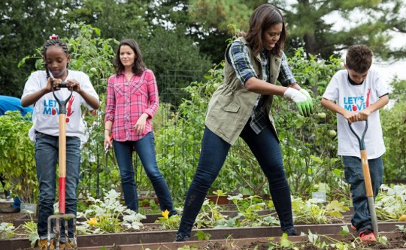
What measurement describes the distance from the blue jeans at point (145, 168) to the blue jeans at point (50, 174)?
0.95 meters

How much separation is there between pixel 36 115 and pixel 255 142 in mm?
1368

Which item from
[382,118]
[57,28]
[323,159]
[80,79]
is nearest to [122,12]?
[57,28]

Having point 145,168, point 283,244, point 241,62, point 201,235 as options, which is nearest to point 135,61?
point 145,168

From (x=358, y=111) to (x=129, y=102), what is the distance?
1.84m

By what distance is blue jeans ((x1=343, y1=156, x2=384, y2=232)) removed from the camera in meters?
4.06

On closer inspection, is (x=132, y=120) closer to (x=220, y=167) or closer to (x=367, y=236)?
(x=220, y=167)

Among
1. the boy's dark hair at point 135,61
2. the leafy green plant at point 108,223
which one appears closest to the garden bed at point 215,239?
the leafy green plant at point 108,223

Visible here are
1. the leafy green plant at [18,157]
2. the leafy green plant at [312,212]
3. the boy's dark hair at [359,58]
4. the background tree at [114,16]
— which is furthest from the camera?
the background tree at [114,16]

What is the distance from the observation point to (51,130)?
3889 millimetres

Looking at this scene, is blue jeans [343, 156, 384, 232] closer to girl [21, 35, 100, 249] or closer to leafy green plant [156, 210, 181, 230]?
leafy green plant [156, 210, 181, 230]

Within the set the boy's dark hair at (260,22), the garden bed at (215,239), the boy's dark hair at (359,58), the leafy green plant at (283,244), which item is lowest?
the leafy green plant at (283,244)

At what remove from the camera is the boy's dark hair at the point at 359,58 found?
3984 mm

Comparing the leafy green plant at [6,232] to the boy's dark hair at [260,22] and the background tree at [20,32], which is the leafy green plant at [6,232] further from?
the background tree at [20,32]

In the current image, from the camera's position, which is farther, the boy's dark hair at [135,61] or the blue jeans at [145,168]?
the boy's dark hair at [135,61]
